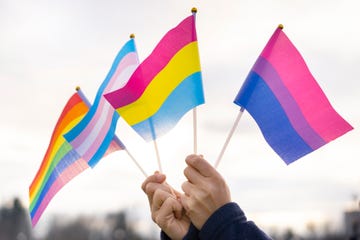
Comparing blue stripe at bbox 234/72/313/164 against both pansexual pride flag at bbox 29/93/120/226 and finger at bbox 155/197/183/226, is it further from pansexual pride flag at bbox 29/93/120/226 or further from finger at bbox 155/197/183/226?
pansexual pride flag at bbox 29/93/120/226

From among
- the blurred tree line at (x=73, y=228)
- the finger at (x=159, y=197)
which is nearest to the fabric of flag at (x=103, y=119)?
the finger at (x=159, y=197)

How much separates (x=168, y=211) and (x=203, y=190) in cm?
26

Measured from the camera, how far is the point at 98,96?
3.99 metres

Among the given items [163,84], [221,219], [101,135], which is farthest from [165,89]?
[221,219]

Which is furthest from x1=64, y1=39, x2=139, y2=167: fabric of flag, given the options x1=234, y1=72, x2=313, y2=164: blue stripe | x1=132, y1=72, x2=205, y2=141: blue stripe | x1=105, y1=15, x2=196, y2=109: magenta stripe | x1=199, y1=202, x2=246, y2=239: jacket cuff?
x1=199, y1=202, x2=246, y2=239: jacket cuff

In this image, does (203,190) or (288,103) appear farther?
(288,103)

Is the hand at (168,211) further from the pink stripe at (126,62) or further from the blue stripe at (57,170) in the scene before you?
the blue stripe at (57,170)

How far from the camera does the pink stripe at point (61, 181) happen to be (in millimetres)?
4105

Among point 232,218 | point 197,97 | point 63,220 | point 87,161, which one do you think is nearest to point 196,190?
point 232,218

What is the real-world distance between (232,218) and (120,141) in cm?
117

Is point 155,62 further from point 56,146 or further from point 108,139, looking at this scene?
point 56,146

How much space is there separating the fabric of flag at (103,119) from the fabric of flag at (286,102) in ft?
2.31

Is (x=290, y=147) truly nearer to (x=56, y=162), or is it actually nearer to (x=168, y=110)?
(x=168, y=110)

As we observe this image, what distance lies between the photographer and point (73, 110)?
13.5 feet
